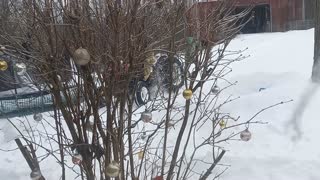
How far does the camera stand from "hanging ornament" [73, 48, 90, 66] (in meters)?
2.68

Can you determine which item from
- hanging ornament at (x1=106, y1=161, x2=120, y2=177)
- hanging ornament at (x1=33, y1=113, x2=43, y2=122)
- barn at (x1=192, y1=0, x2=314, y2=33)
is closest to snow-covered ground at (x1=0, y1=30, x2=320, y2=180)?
hanging ornament at (x1=33, y1=113, x2=43, y2=122)

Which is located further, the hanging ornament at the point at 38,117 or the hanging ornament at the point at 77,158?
the hanging ornament at the point at 38,117

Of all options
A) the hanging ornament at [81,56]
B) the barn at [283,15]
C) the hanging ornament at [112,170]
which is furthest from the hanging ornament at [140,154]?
the barn at [283,15]

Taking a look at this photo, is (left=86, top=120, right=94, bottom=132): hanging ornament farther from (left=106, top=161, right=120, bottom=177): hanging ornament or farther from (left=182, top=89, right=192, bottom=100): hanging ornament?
(left=182, top=89, right=192, bottom=100): hanging ornament

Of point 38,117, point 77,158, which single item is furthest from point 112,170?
point 38,117

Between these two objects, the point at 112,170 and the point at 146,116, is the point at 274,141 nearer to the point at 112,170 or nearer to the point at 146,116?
the point at 146,116

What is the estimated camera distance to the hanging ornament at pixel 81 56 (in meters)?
2.68

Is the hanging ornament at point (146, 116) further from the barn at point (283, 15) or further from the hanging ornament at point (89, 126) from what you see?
the barn at point (283, 15)

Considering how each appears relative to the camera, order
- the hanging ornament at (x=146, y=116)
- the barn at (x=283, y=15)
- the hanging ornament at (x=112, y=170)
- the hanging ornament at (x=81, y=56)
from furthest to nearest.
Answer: the barn at (x=283, y=15), the hanging ornament at (x=146, y=116), the hanging ornament at (x=112, y=170), the hanging ornament at (x=81, y=56)

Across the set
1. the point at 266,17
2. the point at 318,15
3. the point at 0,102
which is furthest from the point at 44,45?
the point at 266,17

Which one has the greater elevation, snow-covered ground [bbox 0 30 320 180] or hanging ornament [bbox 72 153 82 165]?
hanging ornament [bbox 72 153 82 165]

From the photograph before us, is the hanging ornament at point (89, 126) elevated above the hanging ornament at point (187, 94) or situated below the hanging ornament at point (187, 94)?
below

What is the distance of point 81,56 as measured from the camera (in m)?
2.68

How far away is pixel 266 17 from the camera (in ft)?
98.9
